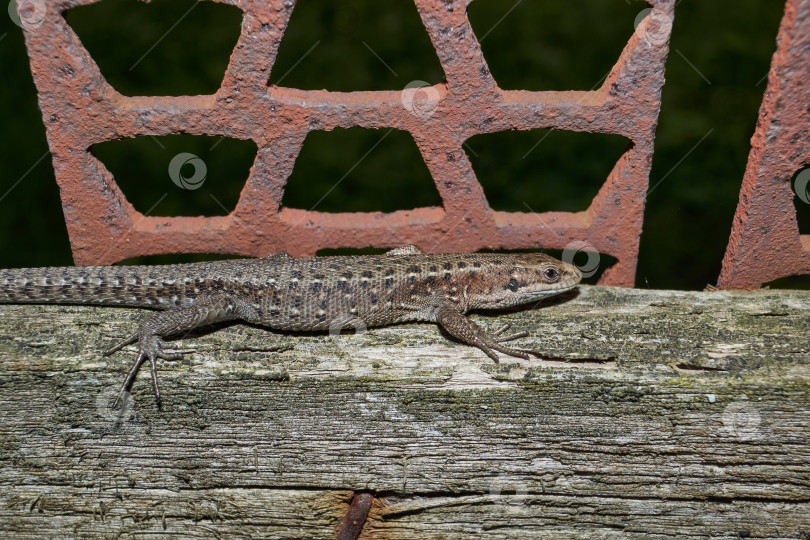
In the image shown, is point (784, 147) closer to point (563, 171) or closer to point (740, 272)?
point (740, 272)

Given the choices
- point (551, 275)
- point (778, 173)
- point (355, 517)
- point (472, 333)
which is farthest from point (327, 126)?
point (778, 173)

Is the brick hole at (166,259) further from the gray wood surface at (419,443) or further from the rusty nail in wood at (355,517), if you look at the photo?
the rusty nail in wood at (355,517)

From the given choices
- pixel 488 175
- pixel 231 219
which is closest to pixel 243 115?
pixel 231 219

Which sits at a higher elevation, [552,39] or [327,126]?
[552,39]

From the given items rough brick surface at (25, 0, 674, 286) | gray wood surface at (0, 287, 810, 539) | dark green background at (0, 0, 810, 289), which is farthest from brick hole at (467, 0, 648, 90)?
gray wood surface at (0, 287, 810, 539)

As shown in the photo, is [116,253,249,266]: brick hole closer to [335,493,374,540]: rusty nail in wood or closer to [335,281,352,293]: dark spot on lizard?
[335,281,352,293]: dark spot on lizard

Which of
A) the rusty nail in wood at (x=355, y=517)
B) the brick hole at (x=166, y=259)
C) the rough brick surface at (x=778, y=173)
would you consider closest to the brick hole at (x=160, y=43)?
the brick hole at (x=166, y=259)

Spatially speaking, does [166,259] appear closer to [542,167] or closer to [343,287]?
[343,287]
